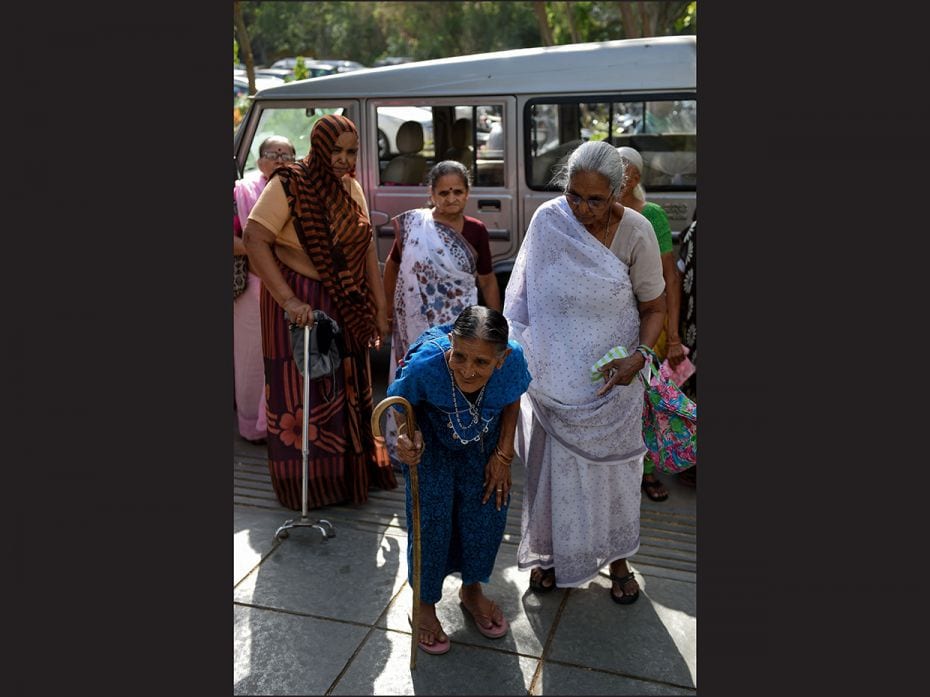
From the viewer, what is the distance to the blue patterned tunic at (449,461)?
276 cm

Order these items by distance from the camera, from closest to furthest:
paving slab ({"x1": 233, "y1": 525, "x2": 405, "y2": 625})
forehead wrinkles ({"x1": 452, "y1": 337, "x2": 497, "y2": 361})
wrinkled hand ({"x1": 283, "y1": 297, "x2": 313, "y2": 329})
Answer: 1. forehead wrinkles ({"x1": 452, "y1": 337, "x2": 497, "y2": 361})
2. paving slab ({"x1": 233, "y1": 525, "x2": 405, "y2": 625})
3. wrinkled hand ({"x1": 283, "y1": 297, "x2": 313, "y2": 329})

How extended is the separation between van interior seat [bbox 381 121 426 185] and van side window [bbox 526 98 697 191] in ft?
2.57

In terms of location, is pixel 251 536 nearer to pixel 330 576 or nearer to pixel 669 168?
pixel 330 576

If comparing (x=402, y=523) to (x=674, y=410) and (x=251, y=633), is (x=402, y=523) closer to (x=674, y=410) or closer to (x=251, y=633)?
(x=251, y=633)

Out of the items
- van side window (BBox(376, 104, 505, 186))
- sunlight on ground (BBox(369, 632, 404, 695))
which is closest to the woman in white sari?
sunlight on ground (BBox(369, 632, 404, 695))

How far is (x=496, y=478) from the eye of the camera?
2.93 metres

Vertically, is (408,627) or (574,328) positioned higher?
(574,328)

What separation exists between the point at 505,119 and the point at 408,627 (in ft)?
11.0

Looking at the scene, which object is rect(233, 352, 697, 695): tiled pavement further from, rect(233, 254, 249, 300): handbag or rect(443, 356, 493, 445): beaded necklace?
rect(233, 254, 249, 300): handbag

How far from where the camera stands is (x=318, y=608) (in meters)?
3.27

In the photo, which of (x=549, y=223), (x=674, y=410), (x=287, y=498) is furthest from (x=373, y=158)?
(x=674, y=410)

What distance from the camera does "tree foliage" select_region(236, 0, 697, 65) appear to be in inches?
648

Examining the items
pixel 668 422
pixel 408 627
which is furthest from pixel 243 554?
pixel 668 422

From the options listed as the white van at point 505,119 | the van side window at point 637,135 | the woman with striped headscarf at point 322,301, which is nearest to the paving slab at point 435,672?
the woman with striped headscarf at point 322,301
